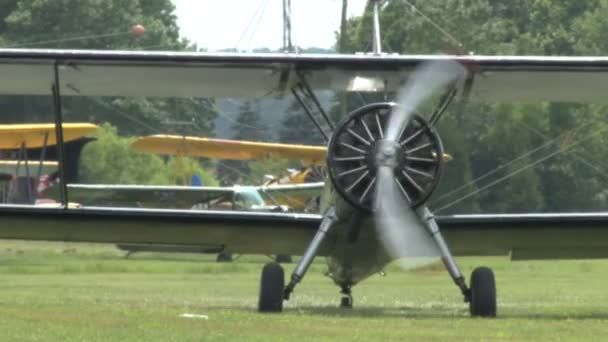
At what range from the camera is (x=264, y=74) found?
16203mm

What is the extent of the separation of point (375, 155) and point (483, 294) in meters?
1.56

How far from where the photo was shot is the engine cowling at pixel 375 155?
48.3 ft

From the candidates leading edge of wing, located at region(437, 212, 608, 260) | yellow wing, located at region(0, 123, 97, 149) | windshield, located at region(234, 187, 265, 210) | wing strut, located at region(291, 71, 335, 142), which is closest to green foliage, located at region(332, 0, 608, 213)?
windshield, located at region(234, 187, 265, 210)

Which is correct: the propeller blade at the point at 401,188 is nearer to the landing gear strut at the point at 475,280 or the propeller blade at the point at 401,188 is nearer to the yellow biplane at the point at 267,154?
the landing gear strut at the point at 475,280

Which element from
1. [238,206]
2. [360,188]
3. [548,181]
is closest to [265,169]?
[238,206]

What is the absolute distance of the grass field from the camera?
41.2 ft

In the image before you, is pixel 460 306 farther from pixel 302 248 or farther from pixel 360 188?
pixel 360 188

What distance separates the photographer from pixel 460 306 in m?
17.8

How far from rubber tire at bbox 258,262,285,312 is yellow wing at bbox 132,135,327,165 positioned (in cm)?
1980

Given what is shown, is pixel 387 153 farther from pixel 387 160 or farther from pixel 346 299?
pixel 346 299

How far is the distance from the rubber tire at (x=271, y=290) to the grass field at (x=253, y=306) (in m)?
0.12

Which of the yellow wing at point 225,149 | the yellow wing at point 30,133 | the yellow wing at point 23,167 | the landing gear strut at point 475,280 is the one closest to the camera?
the landing gear strut at point 475,280

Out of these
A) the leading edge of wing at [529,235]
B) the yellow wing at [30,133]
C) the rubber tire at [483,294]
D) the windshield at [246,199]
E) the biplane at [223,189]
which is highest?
the yellow wing at [30,133]

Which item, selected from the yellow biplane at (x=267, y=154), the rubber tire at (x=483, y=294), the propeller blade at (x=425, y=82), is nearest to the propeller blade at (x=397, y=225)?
the rubber tire at (x=483, y=294)
